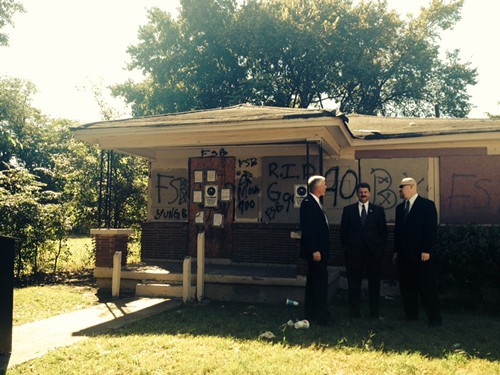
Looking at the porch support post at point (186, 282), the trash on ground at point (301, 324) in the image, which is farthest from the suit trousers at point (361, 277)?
the porch support post at point (186, 282)

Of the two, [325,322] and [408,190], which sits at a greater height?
[408,190]

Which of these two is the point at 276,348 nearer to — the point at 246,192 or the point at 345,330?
the point at 345,330

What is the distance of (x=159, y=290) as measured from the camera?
8.33 m

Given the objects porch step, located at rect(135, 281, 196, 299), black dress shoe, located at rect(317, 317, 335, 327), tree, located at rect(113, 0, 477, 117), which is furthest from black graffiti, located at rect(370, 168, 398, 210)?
tree, located at rect(113, 0, 477, 117)

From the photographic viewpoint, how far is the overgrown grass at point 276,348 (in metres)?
4.45

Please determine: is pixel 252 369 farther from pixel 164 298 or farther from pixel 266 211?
pixel 266 211

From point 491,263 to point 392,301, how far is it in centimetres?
→ 204

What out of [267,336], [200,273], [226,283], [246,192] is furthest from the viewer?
[246,192]

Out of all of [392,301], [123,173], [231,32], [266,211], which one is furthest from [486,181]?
[231,32]

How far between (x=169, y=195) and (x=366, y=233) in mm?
6063

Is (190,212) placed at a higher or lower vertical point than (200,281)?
higher

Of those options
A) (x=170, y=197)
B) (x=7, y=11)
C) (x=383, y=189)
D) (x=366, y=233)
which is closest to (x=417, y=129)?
(x=383, y=189)

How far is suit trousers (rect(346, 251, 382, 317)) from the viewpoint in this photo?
669cm

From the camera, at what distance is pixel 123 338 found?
552 cm
